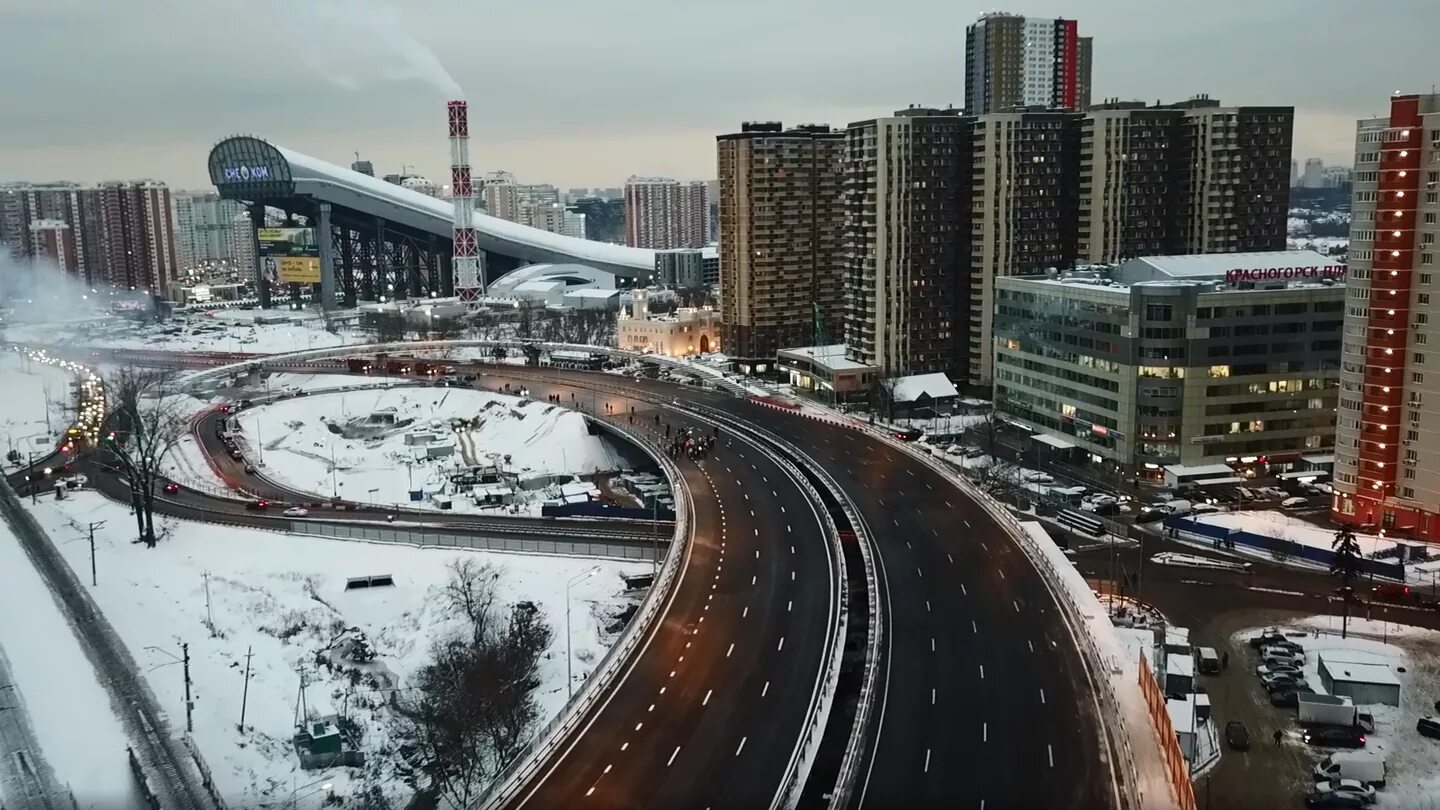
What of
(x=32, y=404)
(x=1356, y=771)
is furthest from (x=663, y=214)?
(x=1356, y=771)

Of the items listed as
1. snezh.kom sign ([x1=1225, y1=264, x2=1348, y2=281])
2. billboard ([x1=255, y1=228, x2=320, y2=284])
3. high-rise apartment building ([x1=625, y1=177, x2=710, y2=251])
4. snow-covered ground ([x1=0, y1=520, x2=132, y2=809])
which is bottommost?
snow-covered ground ([x1=0, y1=520, x2=132, y2=809])

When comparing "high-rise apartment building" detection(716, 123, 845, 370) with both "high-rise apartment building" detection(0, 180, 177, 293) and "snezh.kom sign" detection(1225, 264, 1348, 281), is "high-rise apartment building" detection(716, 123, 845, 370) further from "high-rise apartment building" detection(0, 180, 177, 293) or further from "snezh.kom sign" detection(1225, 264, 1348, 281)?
"high-rise apartment building" detection(0, 180, 177, 293)

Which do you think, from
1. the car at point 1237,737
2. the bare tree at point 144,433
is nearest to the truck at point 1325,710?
the car at point 1237,737

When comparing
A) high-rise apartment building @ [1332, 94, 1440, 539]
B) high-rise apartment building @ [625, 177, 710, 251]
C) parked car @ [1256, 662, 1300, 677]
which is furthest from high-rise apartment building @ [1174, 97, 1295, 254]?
high-rise apartment building @ [625, 177, 710, 251]

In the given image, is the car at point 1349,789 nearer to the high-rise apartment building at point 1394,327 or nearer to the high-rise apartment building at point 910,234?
the high-rise apartment building at point 1394,327

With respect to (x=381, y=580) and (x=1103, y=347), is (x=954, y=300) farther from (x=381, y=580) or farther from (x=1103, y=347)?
(x=381, y=580)

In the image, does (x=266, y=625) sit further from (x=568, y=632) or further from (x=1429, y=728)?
(x=1429, y=728)

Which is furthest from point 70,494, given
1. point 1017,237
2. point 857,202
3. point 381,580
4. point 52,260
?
point 52,260
